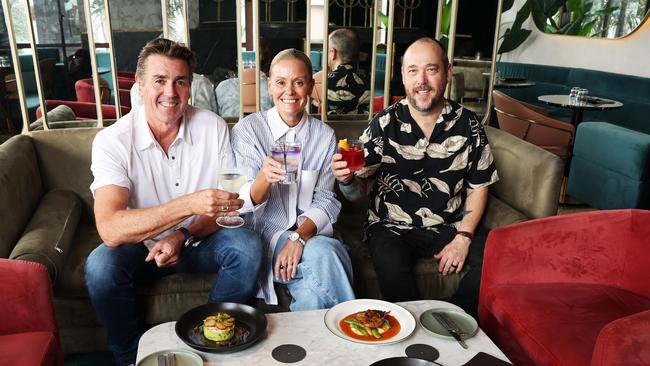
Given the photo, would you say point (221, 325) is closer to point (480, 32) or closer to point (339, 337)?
point (339, 337)

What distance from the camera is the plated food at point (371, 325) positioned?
5.20 ft

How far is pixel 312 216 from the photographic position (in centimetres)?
218

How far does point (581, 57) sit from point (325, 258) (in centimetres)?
561

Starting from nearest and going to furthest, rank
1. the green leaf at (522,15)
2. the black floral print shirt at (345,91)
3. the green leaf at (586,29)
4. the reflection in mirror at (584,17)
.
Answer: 1. the black floral print shirt at (345,91)
2. the reflection in mirror at (584,17)
3. the green leaf at (586,29)
4. the green leaf at (522,15)

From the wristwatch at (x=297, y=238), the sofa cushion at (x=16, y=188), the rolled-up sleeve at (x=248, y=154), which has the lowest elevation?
the wristwatch at (x=297, y=238)

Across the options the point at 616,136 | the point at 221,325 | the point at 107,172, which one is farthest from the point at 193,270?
the point at 616,136

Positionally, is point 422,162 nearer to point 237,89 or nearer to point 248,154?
point 248,154

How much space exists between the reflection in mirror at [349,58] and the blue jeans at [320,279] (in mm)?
1095

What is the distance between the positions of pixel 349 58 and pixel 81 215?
1541 millimetres

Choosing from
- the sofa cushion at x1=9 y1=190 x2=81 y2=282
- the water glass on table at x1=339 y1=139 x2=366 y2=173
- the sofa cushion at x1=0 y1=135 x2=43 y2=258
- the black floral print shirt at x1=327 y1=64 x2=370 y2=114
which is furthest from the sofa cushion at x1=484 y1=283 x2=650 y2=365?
the sofa cushion at x1=0 y1=135 x2=43 y2=258

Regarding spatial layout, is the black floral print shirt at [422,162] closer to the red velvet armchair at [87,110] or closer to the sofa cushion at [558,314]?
the sofa cushion at [558,314]

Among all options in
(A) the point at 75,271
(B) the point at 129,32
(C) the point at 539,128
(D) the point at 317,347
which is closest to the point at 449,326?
(D) the point at 317,347

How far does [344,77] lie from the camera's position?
2982mm

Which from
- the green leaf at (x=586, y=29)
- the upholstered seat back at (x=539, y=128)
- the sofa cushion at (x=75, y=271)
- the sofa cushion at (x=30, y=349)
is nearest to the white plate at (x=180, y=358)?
the sofa cushion at (x=30, y=349)
